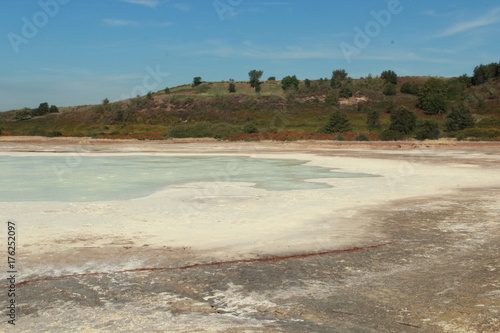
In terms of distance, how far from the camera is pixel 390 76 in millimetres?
86688

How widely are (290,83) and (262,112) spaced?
2778 centimetres

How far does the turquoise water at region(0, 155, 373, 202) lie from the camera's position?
1263 cm

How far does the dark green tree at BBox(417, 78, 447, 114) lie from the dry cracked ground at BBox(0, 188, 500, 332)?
193ft

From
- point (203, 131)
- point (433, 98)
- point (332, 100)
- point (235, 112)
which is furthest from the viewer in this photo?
point (332, 100)

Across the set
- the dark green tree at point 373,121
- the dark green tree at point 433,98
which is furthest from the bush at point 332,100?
the dark green tree at point 373,121

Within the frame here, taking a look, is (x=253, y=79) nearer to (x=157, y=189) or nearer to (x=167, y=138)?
(x=167, y=138)

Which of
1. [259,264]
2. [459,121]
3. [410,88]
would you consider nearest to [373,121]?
[459,121]

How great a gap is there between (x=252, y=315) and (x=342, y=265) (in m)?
2.04

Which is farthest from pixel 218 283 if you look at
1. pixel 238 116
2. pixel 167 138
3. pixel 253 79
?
pixel 253 79

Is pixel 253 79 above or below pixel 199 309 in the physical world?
above

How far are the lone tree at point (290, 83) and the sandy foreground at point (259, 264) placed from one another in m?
79.5

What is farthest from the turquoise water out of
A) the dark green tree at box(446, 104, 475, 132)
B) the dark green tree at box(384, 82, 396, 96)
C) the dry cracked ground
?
the dark green tree at box(384, 82, 396, 96)

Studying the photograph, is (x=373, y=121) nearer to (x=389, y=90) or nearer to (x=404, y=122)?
(x=404, y=122)

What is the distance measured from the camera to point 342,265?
6219 mm
